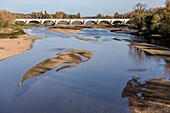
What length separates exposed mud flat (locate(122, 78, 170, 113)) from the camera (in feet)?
55.1

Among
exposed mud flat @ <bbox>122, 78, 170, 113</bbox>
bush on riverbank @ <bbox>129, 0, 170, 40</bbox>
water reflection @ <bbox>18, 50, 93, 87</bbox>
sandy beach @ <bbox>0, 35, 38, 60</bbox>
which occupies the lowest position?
exposed mud flat @ <bbox>122, 78, 170, 113</bbox>

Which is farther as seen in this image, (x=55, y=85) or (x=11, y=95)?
(x=55, y=85)

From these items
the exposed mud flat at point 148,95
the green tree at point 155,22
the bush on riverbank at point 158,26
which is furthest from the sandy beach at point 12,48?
the green tree at point 155,22

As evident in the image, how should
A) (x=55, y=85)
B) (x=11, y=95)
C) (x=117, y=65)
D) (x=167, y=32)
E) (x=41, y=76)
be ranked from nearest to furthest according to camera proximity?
(x=11, y=95), (x=55, y=85), (x=41, y=76), (x=117, y=65), (x=167, y=32)

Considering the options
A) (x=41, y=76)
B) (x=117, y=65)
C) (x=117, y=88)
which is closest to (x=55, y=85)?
(x=41, y=76)

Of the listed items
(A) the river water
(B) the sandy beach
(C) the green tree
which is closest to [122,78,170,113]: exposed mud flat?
(A) the river water

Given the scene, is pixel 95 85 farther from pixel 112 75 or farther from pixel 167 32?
pixel 167 32

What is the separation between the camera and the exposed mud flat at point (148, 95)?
16781 millimetres

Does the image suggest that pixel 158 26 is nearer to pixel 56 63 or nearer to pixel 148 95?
pixel 56 63

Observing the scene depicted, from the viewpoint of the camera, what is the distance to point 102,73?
89.6ft

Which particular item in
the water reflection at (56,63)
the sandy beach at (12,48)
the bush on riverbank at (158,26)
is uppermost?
the bush on riverbank at (158,26)

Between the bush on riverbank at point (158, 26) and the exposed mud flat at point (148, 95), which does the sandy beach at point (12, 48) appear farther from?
the bush on riverbank at point (158, 26)

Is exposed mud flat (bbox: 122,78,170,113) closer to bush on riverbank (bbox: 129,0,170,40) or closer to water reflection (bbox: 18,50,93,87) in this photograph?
water reflection (bbox: 18,50,93,87)

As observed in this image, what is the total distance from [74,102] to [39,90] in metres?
4.64
